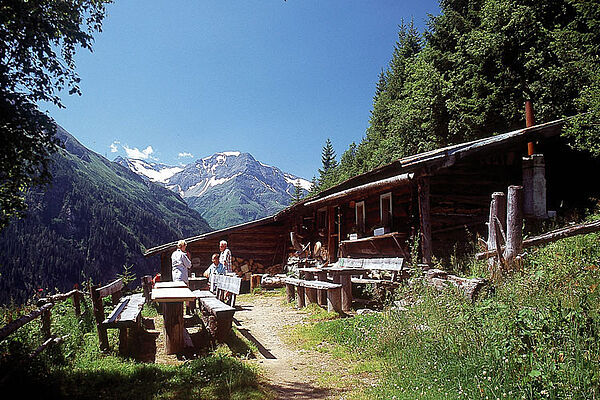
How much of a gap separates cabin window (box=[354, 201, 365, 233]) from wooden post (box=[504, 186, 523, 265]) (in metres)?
7.21

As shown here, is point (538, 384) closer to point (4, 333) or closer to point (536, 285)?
point (536, 285)

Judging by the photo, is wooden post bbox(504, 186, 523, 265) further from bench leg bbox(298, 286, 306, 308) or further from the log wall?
the log wall

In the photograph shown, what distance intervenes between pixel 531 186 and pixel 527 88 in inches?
262

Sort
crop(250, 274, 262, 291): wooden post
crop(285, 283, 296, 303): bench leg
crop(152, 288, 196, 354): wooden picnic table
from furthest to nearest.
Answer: crop(250, 274, 262, 291): wooden post < crop(285, 283, 296, 303): bench leg < crop(152, 288, 196, 354): wooden picnic table

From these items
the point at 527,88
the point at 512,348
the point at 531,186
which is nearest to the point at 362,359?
the point at 512,348

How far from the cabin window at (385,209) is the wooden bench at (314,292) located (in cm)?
329

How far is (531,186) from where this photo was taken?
11.5 metres

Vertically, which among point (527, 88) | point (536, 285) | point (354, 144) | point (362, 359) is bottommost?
point (362, 359)

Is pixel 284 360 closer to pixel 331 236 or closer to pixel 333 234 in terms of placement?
pixel 333 234

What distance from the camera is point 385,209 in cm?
1258

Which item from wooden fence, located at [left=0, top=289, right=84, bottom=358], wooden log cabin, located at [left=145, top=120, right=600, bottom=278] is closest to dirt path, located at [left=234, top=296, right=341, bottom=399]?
wooden fence, located at [left=0, top=289, right=84, bottom=358]

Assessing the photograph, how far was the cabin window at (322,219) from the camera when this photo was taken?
58.1 feet

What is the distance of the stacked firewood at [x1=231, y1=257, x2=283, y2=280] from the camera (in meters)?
19.1

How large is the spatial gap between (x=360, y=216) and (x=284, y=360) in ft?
29.4
